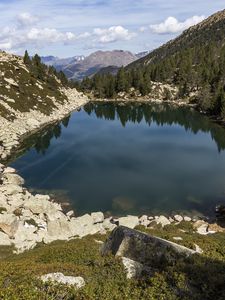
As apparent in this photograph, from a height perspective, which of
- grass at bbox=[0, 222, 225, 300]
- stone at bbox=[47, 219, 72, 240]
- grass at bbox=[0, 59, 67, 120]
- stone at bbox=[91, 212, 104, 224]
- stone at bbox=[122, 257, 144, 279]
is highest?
grass at bbox=[0, 59, 67, 120]

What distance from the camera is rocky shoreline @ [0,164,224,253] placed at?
34094 millimetres

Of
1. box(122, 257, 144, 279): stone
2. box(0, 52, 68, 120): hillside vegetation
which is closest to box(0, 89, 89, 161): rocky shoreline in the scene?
box(0, 52, 68, 120): hillside vegetation

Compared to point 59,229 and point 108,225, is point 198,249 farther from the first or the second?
point 108,225

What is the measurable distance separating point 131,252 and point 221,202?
35633 millimetres

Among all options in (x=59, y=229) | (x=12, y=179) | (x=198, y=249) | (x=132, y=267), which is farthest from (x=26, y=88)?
(x=132, y=267)

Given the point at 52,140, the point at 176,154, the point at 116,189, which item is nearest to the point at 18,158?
the point at 52,140

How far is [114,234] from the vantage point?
67.5ft

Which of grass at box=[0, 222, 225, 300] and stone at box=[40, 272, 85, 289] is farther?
stone at box=[40, 272, 85, 289]

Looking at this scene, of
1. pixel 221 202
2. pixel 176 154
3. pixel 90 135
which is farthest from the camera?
pixel 90 135

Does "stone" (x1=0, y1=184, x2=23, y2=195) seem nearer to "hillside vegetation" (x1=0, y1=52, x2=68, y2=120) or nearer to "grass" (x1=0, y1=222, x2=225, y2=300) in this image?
"grass" (x1=0, y1=222, x2=225, y2=300)

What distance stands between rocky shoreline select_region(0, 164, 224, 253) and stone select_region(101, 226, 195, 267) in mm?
14411

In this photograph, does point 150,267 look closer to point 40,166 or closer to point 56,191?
point 56,191

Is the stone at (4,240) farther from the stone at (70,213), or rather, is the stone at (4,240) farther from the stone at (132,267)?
the stone at (132,267)

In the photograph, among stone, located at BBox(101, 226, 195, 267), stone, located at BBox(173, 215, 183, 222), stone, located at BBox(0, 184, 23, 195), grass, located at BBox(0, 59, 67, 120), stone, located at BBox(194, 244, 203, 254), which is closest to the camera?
stone, located at BBox(101, 226, 195, 267)
